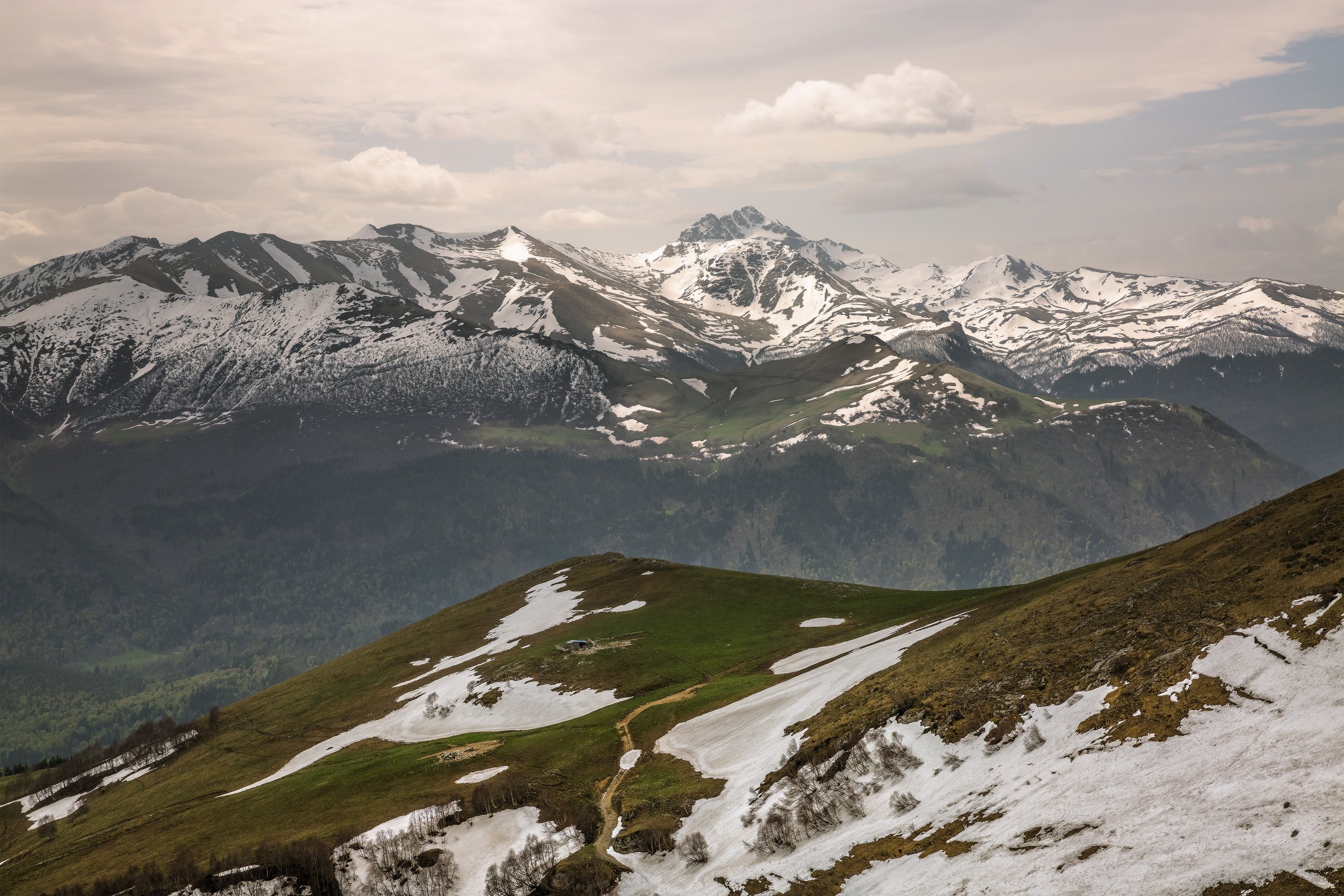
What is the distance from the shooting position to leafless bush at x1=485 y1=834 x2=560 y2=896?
60.8 metres

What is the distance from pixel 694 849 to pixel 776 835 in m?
6.42

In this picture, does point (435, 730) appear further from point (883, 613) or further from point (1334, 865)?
point (1334, 865)

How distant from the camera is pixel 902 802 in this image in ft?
161

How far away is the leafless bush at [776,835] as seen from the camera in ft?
171

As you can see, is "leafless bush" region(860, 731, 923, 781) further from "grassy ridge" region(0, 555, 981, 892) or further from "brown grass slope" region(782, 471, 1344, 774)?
"grassy ridge" region(0, 555, 981, 892)

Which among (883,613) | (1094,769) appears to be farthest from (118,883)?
(883,613)

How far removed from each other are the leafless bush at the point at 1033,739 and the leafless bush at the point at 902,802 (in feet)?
19.3

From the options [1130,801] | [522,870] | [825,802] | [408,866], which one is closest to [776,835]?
[825,802]

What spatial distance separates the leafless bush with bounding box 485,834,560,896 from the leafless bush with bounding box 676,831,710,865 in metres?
8.95

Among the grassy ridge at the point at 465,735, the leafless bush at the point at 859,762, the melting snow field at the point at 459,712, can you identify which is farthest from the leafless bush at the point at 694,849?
the melting snow field at the point at 459,712

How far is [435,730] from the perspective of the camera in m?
105

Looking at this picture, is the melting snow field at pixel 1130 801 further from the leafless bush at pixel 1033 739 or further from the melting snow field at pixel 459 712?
the melting snow field at pixel 459 712

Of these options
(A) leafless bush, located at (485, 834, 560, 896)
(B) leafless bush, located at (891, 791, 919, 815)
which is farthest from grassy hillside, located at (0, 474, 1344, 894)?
(B) leafless bush, located at (891, 791, 919, 815)

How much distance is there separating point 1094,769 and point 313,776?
73129 millimetres
